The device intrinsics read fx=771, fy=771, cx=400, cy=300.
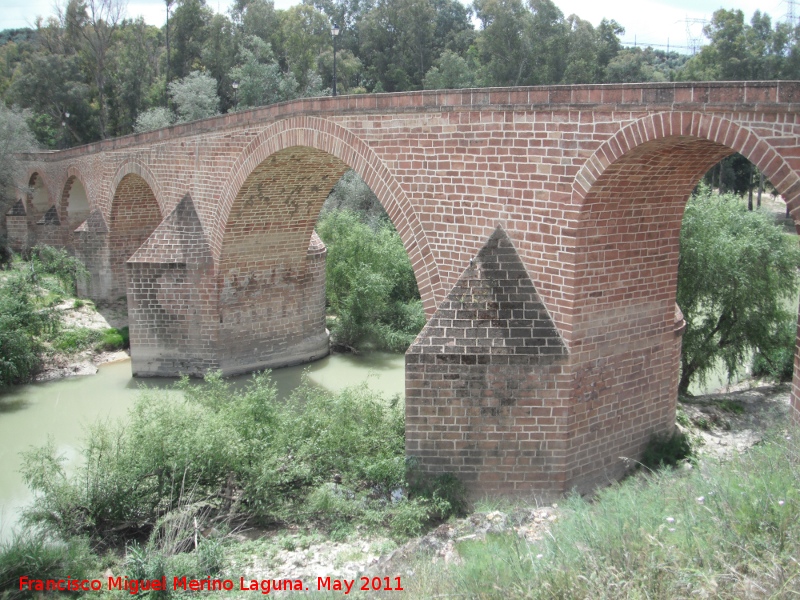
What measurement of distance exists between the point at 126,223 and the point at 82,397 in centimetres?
615

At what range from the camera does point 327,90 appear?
31891 millimetres

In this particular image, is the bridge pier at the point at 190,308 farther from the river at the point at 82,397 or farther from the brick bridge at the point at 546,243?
the brick bridge at the point at 546,243

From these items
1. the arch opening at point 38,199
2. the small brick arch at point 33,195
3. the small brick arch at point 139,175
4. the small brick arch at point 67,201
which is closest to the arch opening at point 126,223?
the small brick arch at point 139,175

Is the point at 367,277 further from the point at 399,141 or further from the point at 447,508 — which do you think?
the point at 447,508

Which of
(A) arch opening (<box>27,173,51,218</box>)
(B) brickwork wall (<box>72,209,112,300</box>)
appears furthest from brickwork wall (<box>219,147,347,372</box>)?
(A) arch opening (<box>27,173,51,218</box>)

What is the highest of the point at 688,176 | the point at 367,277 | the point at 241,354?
the point at 688,176

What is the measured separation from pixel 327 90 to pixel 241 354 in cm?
2105

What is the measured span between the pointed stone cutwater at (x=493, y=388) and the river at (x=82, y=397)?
364cm

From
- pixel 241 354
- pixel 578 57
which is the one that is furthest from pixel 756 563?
pixel 578 57

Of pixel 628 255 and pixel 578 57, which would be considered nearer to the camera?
pixel 628 255

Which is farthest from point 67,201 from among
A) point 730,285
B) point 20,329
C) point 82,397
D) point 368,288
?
point 730,285

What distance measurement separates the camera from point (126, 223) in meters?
17.4

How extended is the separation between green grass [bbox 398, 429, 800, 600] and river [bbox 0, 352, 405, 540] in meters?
6.45

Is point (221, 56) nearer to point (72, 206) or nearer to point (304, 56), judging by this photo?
point (304, 56)
